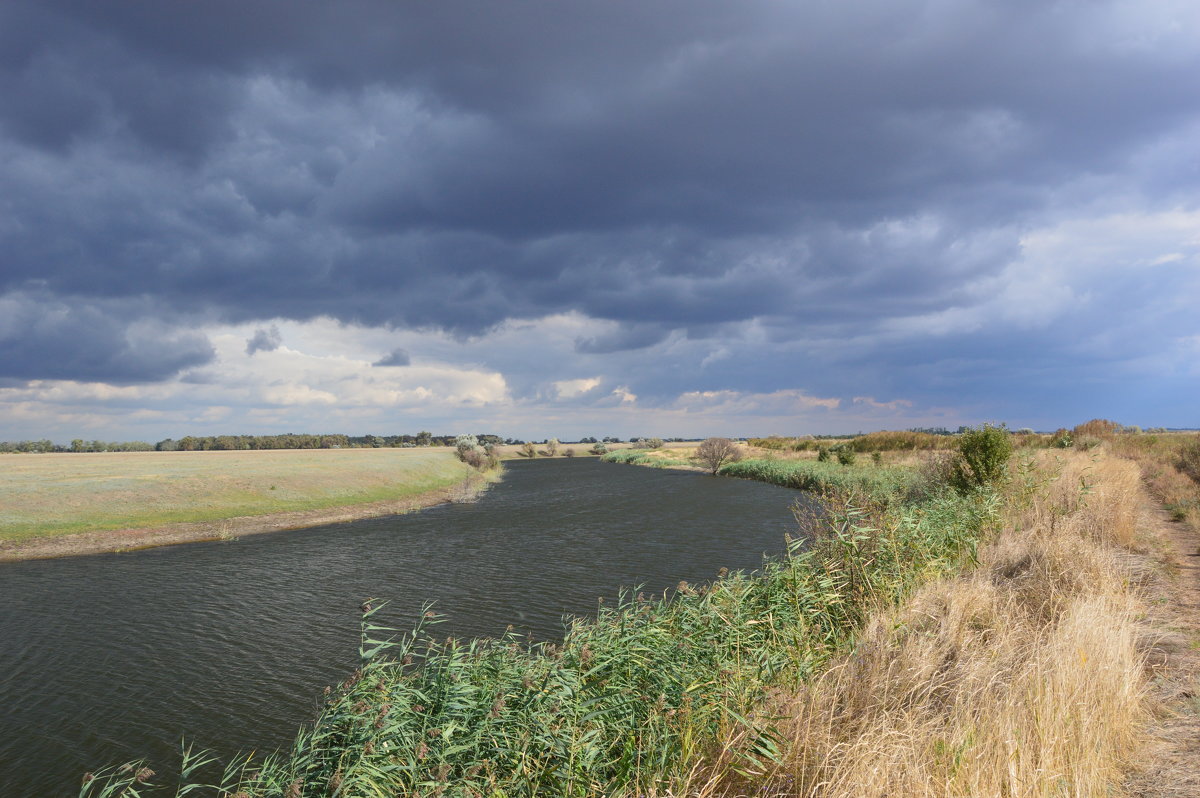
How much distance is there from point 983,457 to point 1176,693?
16.4m

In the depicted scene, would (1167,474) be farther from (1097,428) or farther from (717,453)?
(717,453)

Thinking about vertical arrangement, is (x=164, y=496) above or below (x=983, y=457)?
below

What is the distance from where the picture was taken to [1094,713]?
549cm

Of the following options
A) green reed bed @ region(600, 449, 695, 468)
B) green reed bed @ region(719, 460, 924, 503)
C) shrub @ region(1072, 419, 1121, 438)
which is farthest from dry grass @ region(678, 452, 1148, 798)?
green reed bed @ region(600, 449, 695, 468)

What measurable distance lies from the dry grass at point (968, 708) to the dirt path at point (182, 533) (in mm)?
32667

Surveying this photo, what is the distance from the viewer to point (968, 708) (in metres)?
5.23

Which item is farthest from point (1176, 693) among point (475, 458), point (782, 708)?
point (475, 458)

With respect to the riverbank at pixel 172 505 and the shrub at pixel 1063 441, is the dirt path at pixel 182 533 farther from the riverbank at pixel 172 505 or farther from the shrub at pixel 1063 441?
the shrub at pixel 1063 441

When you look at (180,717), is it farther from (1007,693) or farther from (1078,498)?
(1078,498)

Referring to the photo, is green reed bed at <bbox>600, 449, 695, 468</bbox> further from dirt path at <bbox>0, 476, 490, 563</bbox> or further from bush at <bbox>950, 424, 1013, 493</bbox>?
bush at <bbox>950, 424, 1013, 493</bbox>

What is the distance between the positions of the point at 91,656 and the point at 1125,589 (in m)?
22.9

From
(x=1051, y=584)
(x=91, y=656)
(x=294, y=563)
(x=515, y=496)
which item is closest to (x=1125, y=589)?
(x=1051, y=584)

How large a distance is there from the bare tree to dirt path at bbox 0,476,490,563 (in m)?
42.8

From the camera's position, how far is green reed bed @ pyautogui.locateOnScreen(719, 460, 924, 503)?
28625 mm
